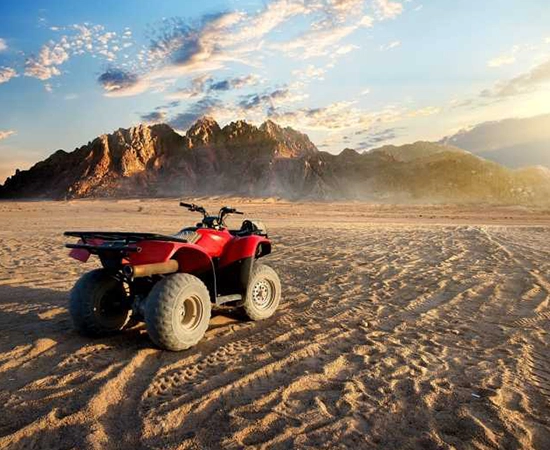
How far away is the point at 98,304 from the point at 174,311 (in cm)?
116

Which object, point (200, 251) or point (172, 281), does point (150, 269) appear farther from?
point (200, 251)

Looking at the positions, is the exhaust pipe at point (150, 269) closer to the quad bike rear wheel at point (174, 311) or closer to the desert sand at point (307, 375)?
the quad bike rear wheel at point (174, 311)

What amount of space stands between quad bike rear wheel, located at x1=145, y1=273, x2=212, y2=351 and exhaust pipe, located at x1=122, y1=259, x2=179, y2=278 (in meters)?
0.15

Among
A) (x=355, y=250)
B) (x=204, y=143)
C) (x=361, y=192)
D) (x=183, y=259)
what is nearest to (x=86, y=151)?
(x=204, y=143)

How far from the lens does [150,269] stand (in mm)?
4629

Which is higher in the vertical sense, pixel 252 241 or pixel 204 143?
pixel 204 143

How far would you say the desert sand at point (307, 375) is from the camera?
10.3ft

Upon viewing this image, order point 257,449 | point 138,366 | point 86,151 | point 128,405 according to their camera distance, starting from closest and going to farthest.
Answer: point 257,449, point 128,405, point 138,366, point 86,151

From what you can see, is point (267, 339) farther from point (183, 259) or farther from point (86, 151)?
point (86, 151)

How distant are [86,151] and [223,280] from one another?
77476mm

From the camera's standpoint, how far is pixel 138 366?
Result: 4.33 meters

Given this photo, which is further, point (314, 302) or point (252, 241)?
point (314, 302)

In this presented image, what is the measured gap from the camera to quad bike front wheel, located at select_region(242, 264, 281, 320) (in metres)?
5.81

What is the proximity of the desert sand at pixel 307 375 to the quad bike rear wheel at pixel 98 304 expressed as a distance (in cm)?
18
